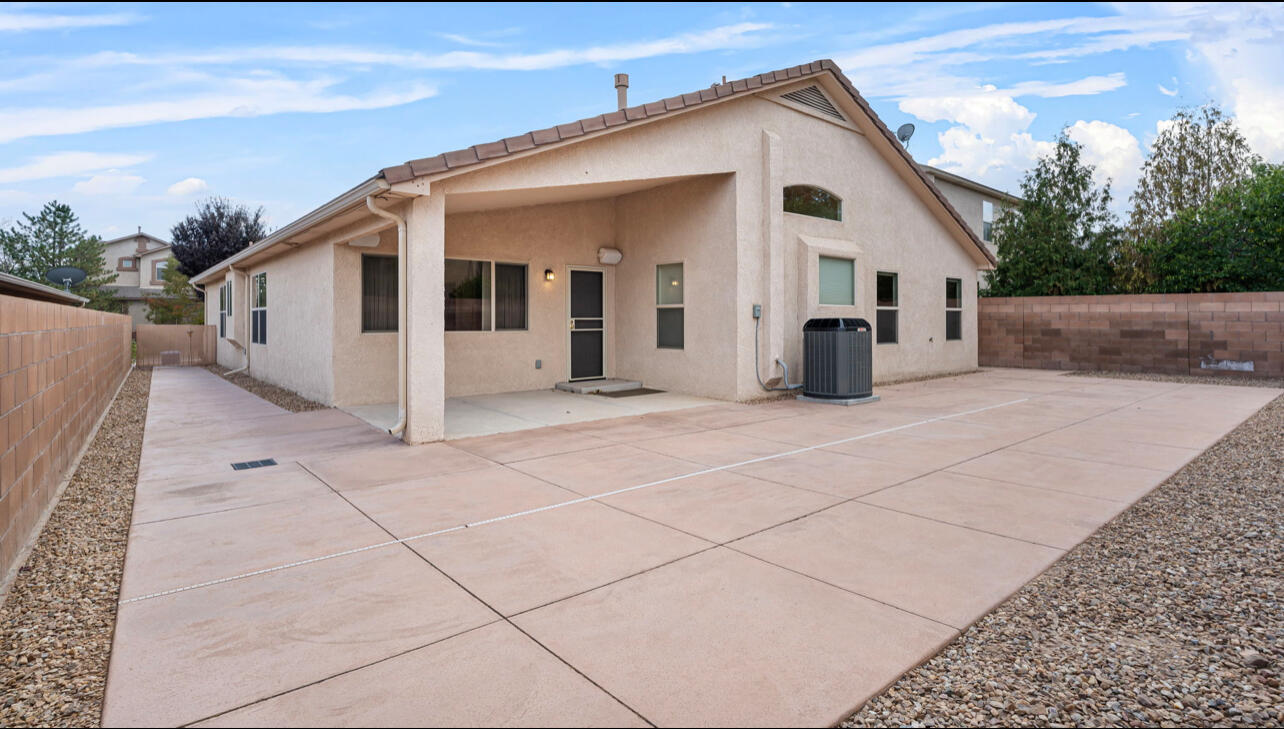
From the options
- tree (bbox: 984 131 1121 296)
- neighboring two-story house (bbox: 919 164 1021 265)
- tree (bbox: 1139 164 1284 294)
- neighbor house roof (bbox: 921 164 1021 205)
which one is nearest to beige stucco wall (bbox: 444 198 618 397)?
tree (bbox: 984 131 1121 296)

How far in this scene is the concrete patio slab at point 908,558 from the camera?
3.14 m

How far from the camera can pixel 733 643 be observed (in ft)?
8.79

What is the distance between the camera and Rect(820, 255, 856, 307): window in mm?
11734

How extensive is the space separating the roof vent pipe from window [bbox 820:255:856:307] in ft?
14.8

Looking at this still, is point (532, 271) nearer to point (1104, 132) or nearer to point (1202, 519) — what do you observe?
point (1202, 519)

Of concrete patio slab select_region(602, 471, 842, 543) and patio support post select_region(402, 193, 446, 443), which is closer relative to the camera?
concrete patio slab select_region(602, 471, 842, 543)

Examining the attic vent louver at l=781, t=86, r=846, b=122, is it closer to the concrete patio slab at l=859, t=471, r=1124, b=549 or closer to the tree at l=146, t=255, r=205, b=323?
the concrete patio slab at l=859, t=471, r=1124, b=549

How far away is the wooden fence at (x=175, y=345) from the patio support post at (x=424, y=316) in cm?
1680

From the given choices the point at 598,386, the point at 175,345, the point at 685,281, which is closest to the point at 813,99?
the point at 685,281

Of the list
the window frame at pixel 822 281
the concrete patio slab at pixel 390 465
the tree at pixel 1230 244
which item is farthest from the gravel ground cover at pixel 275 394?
the tree at pixel 1230 244

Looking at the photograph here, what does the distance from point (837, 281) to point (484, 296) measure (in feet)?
21.0

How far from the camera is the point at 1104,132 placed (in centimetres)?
2402

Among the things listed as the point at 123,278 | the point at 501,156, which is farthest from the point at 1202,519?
the point at 123,278

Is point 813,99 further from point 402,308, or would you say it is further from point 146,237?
point 146,237
